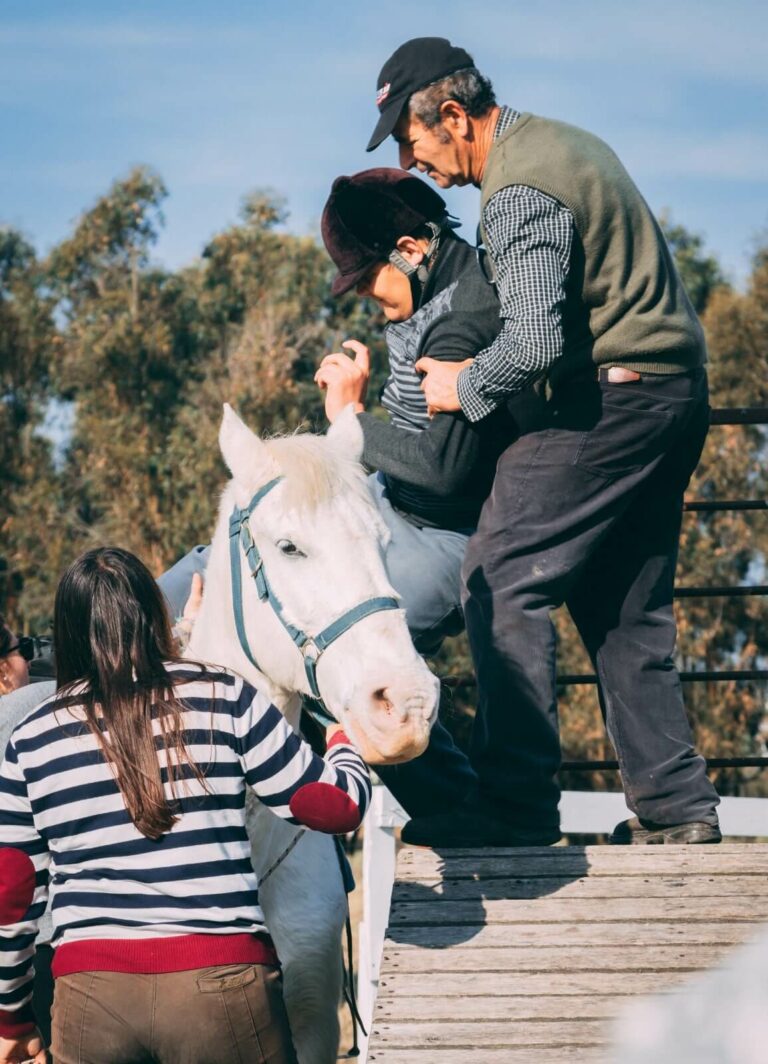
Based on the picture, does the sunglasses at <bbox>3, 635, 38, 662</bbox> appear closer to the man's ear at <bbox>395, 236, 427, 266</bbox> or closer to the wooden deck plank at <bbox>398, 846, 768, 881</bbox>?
the wooden deck plank at <bbox>398, 846, 768, 881</bbox>

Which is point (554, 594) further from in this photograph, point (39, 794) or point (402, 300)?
point (39, 794)

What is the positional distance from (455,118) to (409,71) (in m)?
0.17

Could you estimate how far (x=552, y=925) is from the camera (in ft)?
10.5

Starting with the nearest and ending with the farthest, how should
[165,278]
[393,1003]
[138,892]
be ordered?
[138,892], [393,1003], [165,278]

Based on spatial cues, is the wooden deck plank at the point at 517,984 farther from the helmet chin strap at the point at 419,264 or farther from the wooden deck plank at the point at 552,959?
the helmet chin strap at the point at 419,264

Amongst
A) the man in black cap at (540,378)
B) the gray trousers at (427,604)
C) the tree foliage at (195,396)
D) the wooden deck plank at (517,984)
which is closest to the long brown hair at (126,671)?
the wooden deck plank at (517,984)

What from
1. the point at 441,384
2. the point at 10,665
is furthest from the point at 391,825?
the point at 441,384

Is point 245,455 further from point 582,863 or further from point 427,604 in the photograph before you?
point 582,863

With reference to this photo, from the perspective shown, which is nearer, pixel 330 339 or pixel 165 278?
pixel 330 339

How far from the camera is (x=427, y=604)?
152 inches

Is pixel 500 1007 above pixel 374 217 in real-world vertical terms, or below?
below

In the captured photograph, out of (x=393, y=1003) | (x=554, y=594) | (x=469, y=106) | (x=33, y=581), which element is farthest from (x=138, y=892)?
(x=33, y=581)

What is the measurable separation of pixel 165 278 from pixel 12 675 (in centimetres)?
2082

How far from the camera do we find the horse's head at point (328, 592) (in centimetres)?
274
